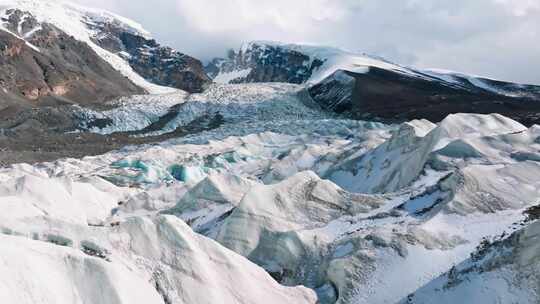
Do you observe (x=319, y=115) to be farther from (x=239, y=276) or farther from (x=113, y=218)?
(x=239, y=276)

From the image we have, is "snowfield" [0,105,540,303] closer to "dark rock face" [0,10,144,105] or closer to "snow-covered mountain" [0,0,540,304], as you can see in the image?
"snow-covered mountain" [0,0,540,304]

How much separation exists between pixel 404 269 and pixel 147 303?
9.74 meters

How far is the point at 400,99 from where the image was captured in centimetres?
16062

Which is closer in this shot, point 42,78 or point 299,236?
point 299,236

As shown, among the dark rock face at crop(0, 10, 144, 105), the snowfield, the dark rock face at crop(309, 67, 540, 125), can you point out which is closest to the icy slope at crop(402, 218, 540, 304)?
the snowfield

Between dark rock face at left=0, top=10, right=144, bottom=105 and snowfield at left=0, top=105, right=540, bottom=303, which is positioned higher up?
snowfield at left=0, top=105, right=540, bottom=303

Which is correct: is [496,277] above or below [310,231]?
above

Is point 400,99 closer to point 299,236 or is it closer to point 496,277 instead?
point 299,236

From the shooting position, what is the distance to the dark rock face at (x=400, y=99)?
134 metres

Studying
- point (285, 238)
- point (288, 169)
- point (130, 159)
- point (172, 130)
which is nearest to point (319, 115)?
point (172, 130)

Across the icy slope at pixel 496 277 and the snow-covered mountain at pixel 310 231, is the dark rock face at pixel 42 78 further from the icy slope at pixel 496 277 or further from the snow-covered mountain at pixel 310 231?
the icy slope at pixel 496 277

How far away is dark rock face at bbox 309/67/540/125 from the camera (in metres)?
134

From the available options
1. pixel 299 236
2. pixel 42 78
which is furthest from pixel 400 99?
pixel 299 236

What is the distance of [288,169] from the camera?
63.9 metres
